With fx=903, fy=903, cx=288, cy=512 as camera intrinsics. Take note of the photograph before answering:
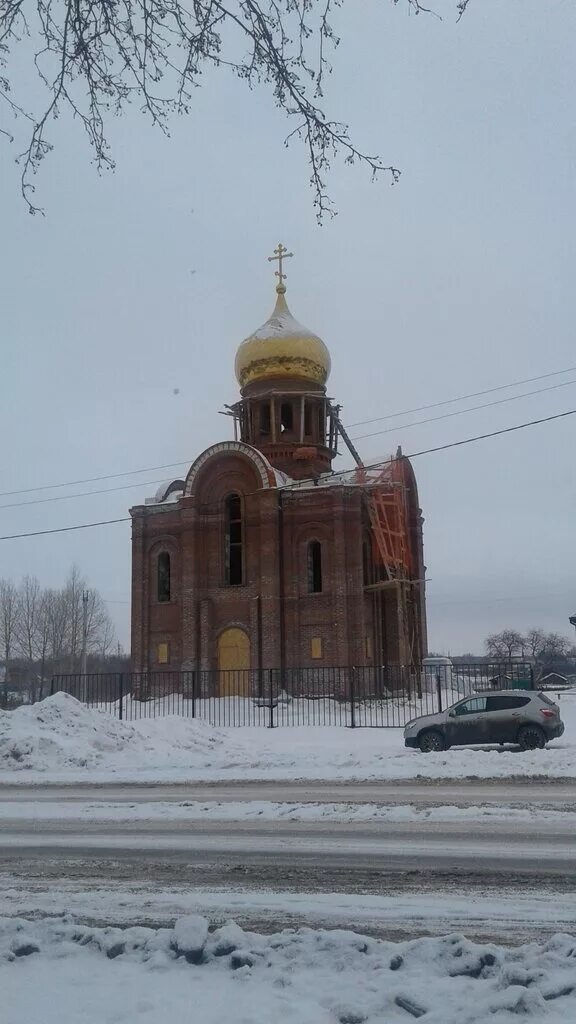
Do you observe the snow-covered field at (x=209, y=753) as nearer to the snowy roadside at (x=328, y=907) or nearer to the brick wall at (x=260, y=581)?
the snowy roadside at (x=328, y=907)

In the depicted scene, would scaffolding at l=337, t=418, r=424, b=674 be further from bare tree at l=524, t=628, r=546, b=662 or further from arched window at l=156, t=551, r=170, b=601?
bare tree at l=524, t=628, r=546, b=662

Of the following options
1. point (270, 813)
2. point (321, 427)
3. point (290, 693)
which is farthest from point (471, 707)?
point (321, 427)

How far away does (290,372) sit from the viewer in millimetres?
40750

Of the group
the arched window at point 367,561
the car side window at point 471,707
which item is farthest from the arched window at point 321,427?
the car side window at point 471,707

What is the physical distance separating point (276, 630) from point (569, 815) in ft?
78.2

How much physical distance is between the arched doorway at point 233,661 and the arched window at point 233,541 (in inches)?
89.6

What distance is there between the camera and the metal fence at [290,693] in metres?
29.0

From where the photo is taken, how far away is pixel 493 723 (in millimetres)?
18781

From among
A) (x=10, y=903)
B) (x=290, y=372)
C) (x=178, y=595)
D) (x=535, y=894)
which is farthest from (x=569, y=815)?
(x=290, y=372)

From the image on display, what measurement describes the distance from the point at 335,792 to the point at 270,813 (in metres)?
2.26

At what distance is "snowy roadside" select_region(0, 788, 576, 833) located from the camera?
1068 cm

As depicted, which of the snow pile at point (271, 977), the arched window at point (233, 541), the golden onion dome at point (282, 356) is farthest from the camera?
the golden onion dome at point (282, 356)

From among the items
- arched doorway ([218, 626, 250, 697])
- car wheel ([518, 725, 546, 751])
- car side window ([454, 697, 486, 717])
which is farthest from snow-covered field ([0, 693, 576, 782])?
arched doorway ([218, 626, 250, 697])

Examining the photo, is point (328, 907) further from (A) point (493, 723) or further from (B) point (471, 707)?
(B) point (471, 707)
